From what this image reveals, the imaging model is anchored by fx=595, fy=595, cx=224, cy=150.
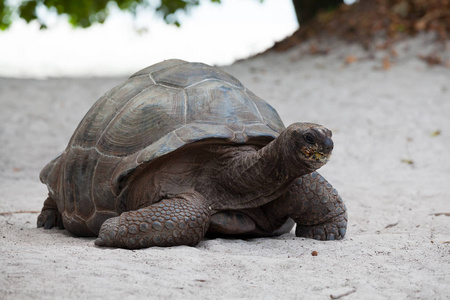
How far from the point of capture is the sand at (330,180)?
2.33m

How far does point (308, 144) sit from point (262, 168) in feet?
1.19

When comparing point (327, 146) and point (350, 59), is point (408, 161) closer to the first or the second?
point (350, 59)

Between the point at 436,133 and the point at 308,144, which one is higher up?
the point at 308,144

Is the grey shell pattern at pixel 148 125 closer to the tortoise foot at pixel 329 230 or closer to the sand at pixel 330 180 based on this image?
the sand at pixel 330 180

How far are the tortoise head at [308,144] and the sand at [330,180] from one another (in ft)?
1.56

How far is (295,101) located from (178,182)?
19.9 feet

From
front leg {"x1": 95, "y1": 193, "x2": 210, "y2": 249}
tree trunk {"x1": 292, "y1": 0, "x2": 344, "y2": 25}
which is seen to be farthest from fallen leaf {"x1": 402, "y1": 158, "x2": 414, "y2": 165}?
tree trunk {"x1": 292, "y1": 0, "x2": 344, "y2": 25}

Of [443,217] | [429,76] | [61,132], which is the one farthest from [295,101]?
[443,217]

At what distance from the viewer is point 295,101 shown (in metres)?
9.12

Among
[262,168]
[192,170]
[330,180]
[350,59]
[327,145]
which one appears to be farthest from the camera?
[350,59]

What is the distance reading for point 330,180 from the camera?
616cm

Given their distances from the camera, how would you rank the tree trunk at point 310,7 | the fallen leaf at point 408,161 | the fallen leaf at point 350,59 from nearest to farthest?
the fallen leaf at point 408,161
the fallen leaf at point 350,59
the tree trunk at point 310,7

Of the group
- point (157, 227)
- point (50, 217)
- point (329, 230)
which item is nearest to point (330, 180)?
point (329, 230)

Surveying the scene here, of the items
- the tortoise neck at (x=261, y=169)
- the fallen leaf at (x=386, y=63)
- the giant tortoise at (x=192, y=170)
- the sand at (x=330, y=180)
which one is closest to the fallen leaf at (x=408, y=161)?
the sand at (x=330, y=180)
